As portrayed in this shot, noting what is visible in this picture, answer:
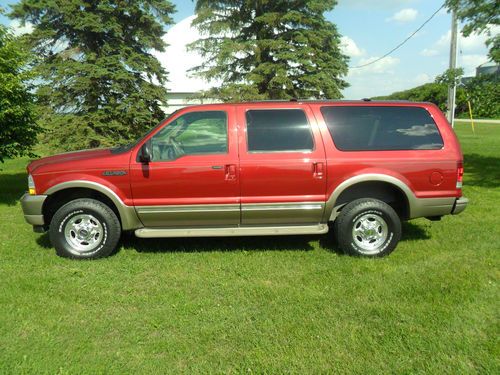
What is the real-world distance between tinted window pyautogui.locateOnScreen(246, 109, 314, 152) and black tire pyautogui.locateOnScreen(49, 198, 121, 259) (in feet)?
6.14

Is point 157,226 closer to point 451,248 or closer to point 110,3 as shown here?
point 451,248

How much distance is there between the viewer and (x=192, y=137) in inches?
198

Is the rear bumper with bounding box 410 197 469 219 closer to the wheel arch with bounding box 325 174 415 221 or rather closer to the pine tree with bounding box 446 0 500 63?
the wheel arch with bounding box 325 174 415 221

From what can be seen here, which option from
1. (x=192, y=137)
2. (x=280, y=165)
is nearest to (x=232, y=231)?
(x=280, y=165)

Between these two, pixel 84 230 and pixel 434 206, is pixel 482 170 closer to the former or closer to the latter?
pixel 434 206

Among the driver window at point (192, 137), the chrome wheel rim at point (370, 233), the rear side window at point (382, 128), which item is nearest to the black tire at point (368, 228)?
the chrome wheel rim at point (370, 233)

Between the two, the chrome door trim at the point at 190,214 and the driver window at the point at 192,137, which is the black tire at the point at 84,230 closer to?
the chrome door trim at the point at 190,214

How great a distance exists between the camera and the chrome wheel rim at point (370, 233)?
5023 mm

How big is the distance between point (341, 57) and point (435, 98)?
35.4m

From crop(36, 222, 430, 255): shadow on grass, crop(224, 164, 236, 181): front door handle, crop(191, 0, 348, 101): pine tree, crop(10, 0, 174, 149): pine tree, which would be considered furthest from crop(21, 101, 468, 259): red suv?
crop(191, 0, 348, 101): pine tree

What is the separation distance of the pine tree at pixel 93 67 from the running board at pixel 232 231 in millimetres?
7878

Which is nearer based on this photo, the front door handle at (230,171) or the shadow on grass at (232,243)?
the front door handle at (230,171)

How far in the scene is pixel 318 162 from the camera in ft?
15.9

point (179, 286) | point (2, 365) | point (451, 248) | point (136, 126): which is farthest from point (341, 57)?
point (2, 365)
